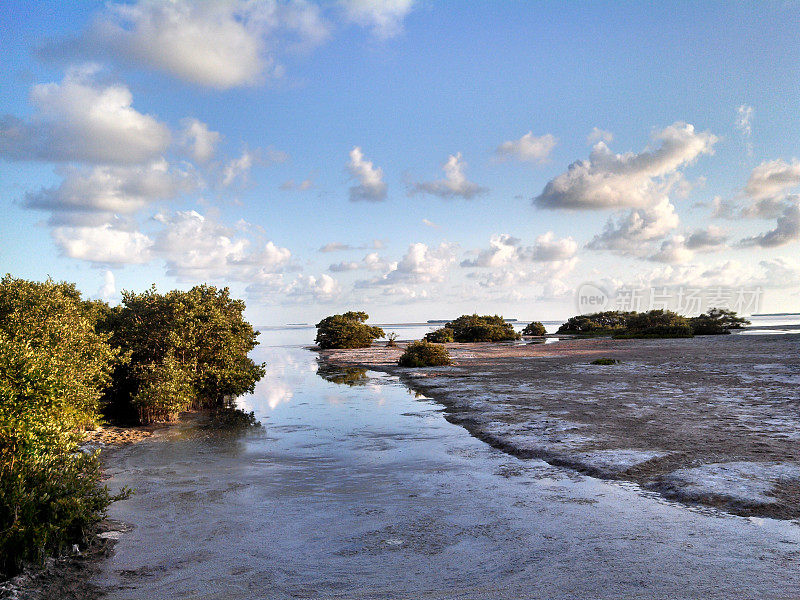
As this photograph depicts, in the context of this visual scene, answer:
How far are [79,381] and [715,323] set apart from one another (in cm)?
8173

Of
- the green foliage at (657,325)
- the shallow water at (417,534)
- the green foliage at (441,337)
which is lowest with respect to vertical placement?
the shallow water at (417,534)

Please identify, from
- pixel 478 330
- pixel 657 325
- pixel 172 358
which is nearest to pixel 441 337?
pixel 478 330

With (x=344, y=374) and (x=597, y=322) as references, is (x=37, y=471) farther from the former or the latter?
(x=597, y=322)

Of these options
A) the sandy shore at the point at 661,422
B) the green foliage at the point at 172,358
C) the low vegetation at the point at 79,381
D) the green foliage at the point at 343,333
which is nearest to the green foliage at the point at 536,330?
the green foliage at the point at 343,333

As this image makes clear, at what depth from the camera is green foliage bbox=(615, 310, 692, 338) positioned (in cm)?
6869

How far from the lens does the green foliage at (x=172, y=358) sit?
1845 cm

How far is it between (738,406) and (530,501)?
1208 cm

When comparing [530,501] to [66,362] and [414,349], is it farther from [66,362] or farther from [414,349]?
[414,349]

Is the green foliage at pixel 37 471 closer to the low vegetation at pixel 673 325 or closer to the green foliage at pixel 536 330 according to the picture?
the low vegetation at pixel 673 325

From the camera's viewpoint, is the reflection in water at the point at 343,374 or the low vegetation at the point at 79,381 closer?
the low vegetation at the point at 79,381

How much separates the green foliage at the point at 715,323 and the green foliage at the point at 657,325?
1896mm

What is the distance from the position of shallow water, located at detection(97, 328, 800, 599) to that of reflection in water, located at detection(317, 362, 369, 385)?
17516 mm

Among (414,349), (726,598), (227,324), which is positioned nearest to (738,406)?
(726,598)

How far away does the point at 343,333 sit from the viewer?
6819 centimetres
